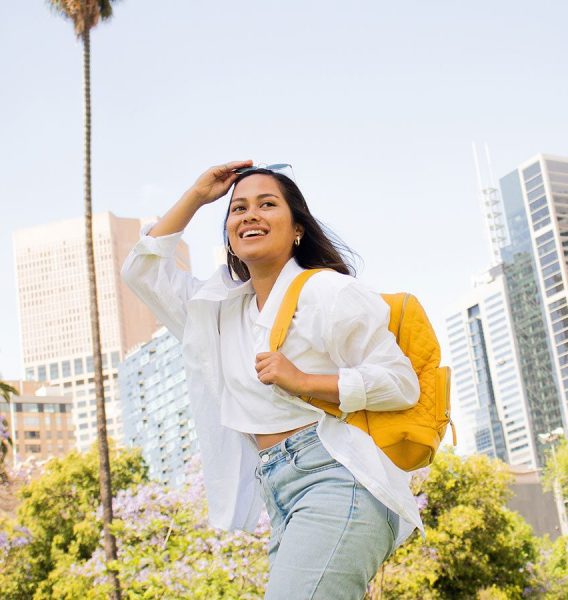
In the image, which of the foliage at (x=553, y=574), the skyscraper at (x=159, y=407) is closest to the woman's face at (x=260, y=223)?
the foliage at (x=553, y=574)

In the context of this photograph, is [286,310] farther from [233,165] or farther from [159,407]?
[159,407]

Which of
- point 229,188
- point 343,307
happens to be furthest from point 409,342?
point 229,188

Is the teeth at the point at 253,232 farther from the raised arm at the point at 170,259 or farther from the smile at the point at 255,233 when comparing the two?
the raised arm at the point at 170,259

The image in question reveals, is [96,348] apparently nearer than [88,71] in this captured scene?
Yes

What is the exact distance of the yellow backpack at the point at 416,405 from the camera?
262 cm

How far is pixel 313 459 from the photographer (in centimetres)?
260

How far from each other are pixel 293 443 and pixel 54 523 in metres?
26.2

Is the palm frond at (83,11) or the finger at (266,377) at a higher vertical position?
the palm frond at (83,11)

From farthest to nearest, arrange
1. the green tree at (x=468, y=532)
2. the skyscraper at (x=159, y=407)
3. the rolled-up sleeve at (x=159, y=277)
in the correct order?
the skyscraper at (x=159, y=407)
the green tree at (x=468, y=532)
the rolled-up sleeve at (x=159, y=277)

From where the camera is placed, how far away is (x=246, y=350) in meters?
2.92

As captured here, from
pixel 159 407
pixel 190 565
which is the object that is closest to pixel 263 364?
pixel 190 565

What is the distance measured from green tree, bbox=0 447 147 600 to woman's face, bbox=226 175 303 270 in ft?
74.9

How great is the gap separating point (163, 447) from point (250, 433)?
11542 cm

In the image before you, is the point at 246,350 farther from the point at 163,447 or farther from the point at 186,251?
the point at 186,251
